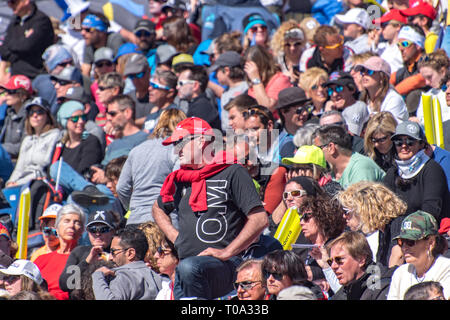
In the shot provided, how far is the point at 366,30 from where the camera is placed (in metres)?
12.2

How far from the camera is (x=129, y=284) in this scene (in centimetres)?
673

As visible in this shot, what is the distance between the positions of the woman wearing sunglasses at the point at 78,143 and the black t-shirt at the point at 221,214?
4196 mm

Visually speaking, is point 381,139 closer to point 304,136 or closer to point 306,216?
point 304,136

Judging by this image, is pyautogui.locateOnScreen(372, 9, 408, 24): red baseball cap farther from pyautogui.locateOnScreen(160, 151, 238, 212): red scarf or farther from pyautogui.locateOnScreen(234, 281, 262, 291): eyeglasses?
pyautogui.locateOnScreen(234, 281, 262, 291): eyeglasses

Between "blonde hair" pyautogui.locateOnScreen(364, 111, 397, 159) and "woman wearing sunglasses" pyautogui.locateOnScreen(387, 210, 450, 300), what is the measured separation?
2190mm

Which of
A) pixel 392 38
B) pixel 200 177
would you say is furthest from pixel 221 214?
pixel 392 38

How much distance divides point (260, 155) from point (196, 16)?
671 centimetres

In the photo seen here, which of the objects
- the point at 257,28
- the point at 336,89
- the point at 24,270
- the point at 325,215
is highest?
the point at 257,28

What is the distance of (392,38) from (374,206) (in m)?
4.89

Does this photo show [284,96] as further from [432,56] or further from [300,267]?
[300,267]

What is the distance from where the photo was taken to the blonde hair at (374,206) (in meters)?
6.99

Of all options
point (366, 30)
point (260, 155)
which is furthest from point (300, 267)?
point (366, 30)

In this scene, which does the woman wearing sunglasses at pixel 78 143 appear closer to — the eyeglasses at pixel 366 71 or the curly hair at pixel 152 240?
the curly hair at pixel 152 240

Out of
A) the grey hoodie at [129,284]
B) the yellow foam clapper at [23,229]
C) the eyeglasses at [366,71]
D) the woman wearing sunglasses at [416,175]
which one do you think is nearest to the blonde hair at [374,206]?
the woman wearing sunglasses at [416,175]
